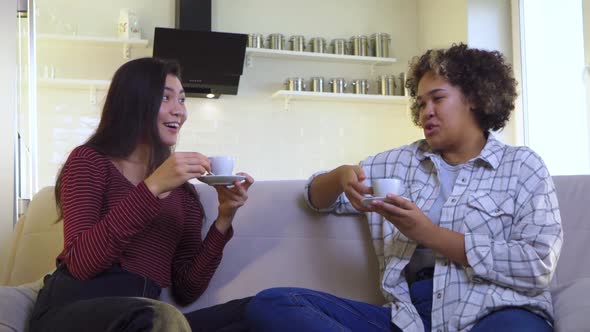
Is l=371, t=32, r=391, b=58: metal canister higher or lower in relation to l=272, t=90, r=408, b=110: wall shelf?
higher

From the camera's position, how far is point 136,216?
1.27 metres

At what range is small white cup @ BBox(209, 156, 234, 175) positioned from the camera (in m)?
1.43

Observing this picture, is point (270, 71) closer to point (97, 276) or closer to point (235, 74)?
point (235, 74)

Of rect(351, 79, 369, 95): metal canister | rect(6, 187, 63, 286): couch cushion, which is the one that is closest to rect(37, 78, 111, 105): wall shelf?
rect(351, 79, 369, 95): metal canister

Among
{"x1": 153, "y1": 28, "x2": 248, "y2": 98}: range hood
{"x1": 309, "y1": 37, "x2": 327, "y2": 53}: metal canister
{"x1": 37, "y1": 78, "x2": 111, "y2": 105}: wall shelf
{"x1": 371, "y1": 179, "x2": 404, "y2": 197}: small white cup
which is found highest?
{"x1": 309, "y1": 37, "x2": 327, "y2": 53}: metal canister

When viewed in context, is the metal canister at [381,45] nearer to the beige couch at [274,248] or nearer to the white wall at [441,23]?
the white wall at [441,23]

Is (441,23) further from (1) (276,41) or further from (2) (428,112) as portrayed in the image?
(2) (428,112)

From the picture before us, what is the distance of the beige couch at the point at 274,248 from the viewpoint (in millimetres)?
1716

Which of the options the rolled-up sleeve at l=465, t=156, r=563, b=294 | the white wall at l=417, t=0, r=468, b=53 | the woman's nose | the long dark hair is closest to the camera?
the rolled-up sleeve at l=465, t=156, r=563, b=294

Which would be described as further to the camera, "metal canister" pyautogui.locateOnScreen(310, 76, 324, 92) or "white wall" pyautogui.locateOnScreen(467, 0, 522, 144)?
"metal canister" pyautogui.locateOnScreen(310, 76, 324, 92)

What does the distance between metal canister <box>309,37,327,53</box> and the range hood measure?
2.27 ft

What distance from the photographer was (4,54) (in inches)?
79.3

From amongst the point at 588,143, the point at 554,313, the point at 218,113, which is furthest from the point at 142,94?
the point at 218,113

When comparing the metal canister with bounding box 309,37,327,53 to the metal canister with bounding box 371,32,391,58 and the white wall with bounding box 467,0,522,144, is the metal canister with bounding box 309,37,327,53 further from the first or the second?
the white wall with bounding box 467,0,522,144
